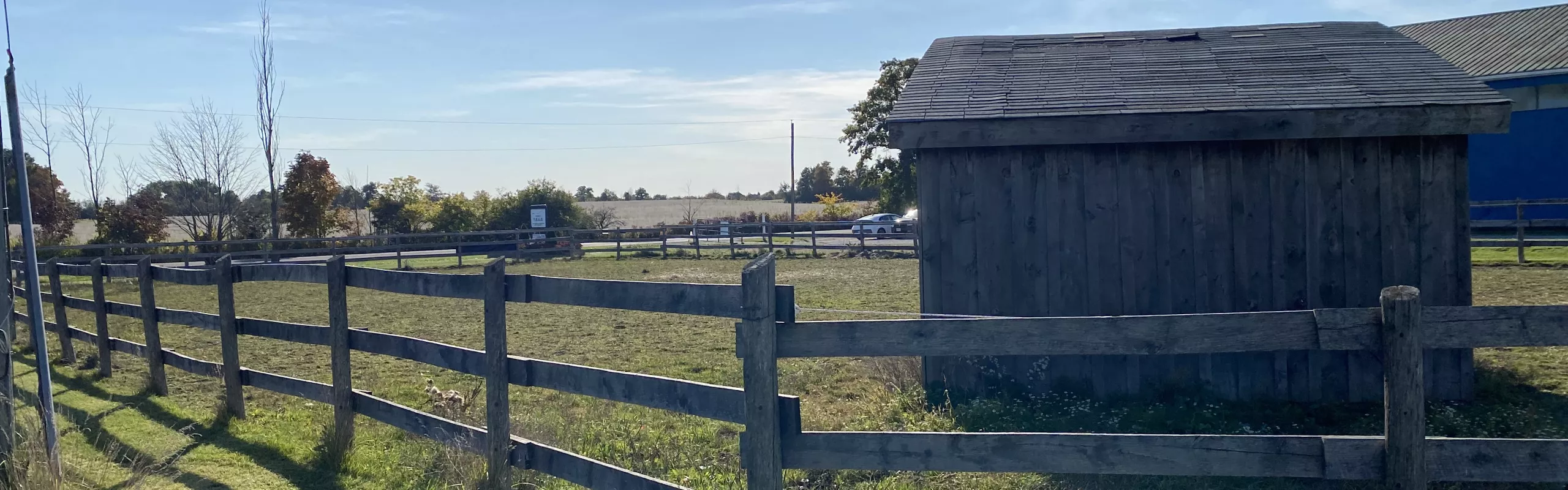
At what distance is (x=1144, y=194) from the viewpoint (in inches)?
275

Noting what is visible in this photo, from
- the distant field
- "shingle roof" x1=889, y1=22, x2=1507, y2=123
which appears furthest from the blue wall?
the distant field

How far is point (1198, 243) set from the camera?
6.93 meters

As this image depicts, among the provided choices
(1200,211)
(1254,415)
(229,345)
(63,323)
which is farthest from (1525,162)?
(63,323)

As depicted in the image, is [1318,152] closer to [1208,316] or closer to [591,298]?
[1208,316]

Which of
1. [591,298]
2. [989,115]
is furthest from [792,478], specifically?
[989,115]

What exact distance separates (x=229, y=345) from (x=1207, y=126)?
673 centimetres

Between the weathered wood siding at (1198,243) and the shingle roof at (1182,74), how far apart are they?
29 centimetres

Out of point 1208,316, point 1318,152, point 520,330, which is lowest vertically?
point 520,330

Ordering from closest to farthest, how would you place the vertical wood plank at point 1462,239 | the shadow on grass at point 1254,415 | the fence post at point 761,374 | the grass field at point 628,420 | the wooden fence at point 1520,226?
the fence post at point 761,374 → the grass field at point 628,420 → the shadow on grass at point 1254,415 → the vertical wood plank at point 1462,239 → the wooden fence at point 1520,226

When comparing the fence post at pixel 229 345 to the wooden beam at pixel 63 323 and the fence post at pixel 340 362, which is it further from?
the wooden beam at pixel 63 323

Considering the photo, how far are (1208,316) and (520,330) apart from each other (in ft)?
33.5

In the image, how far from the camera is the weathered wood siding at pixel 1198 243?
264 inches

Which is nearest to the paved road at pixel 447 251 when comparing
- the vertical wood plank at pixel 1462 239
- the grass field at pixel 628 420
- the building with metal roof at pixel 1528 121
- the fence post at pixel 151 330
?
the building with metal roof at pixel 1528 121

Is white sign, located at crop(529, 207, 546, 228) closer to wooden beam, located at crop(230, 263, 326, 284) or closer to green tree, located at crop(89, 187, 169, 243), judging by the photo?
green tree, located at crop(89, 187, 169, 243)
